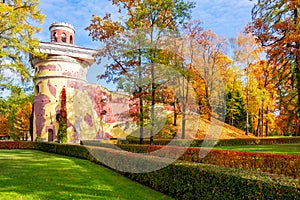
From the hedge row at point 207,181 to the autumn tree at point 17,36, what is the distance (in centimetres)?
671

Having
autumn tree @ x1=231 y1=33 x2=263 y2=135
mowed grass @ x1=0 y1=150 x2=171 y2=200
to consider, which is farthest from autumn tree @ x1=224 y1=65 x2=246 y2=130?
mowed grass @ x1=0 y1=150 x2=171 y2=200

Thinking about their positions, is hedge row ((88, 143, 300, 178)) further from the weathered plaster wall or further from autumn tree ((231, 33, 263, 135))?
autumn tree ((231, 33, 263, 135))

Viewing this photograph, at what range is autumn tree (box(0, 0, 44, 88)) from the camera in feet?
37.0

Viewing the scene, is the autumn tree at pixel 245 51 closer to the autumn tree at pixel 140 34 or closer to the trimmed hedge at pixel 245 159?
the autumn tree at pixel 140 34

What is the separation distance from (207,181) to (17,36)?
1115 cm

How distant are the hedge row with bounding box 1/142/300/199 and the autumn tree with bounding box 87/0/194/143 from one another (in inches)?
216

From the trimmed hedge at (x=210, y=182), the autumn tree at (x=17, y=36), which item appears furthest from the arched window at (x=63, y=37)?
the trimmed hedge at (x=210, y=182)

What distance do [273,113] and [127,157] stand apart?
3484cm

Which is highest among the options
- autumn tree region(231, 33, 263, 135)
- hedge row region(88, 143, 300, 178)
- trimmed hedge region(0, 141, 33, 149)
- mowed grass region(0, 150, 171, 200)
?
autumn tree region(231, 33, 263, 135)

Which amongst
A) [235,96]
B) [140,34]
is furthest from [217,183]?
[235,96]

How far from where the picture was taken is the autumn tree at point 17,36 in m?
11.3

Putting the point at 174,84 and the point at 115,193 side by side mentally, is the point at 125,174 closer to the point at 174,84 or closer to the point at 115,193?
the point at 115,193

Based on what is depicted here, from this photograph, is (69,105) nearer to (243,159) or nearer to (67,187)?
(67,187)

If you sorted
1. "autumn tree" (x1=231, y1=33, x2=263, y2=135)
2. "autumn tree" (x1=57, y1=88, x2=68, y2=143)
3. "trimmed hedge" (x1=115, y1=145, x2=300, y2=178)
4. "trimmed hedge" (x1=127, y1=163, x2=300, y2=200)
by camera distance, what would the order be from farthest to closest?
"autumn tree" (x1=231, y1=33, x2=263, y2=135)
"autumn tree" (x1=57, y1=88, x2=68, y2=143)
"trimmed hedge" (x1=115, y1=145, x2=300, y2=178)
"trimmed hedge" (x1=127, y1=163, x2=300, y2=200)
